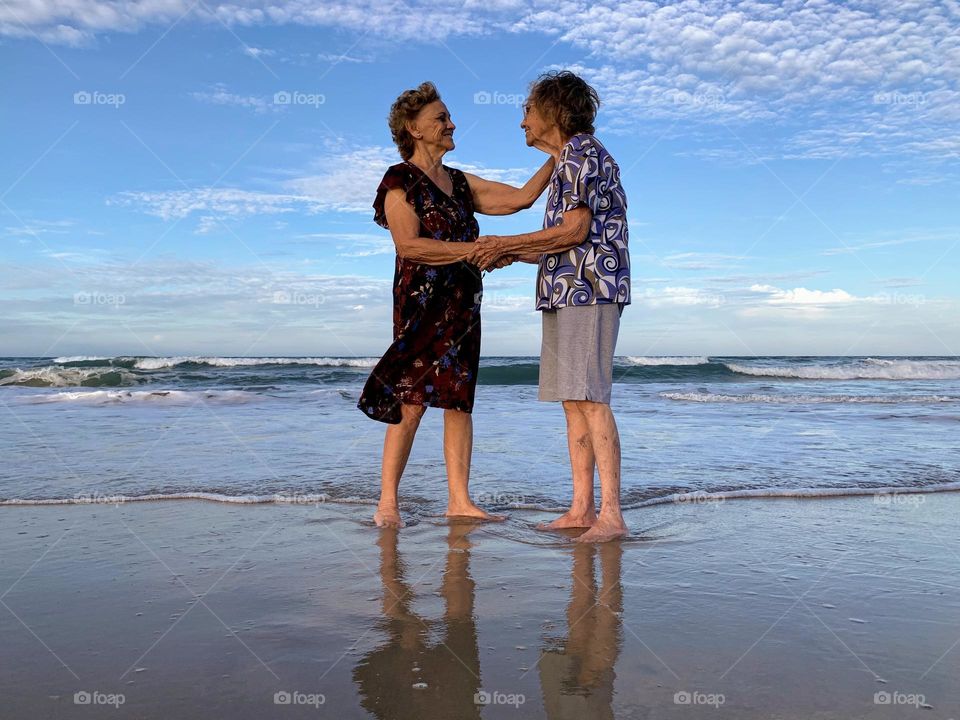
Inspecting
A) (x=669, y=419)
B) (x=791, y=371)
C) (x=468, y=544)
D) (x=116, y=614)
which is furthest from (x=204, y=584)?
(x=791, y=371)

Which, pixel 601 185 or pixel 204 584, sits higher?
pixel 601 185

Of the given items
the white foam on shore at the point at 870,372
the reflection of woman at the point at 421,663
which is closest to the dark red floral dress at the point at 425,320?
the reflection of woman at the point at 421,663

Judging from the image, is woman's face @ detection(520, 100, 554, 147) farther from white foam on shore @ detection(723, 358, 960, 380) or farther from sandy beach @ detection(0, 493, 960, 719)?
white foam on shore @ detection(723, 358, 960, 380)

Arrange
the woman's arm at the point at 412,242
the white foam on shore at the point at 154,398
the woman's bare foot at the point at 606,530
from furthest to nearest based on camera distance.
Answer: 1. the white foam on shore at the point at 154,398
2. the woman's arm at the point at 412,242
3. the woman's bare foot at the point at 606,530

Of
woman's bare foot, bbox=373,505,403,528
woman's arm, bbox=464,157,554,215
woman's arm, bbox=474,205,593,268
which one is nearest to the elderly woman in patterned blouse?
woman's arm, bbox=474,205,593,268

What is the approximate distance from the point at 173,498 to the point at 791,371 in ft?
77.5

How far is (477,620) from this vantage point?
2.12m

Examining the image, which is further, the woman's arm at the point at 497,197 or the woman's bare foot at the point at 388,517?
the woman's arm at the point at 497,197

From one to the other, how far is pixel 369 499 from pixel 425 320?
1.08 metres

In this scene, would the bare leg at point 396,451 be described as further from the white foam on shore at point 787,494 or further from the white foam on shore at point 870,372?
the white foam on shore at point 870,372

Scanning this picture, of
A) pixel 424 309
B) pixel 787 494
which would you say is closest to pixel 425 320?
pixel 424 309

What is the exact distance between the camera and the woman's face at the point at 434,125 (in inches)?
143

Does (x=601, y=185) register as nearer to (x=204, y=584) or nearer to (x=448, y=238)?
(x=448, y=238)

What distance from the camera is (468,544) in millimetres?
3033
